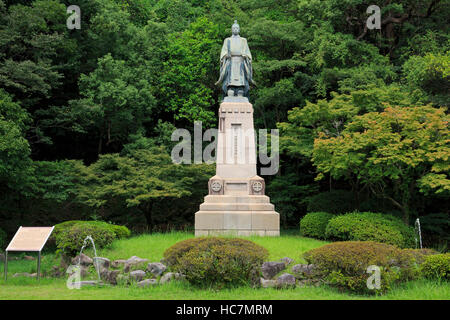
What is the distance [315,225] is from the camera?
45.0 ft

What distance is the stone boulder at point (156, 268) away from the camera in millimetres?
8359

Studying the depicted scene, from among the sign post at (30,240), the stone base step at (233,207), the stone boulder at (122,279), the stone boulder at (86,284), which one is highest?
the stone base step at (233,207)

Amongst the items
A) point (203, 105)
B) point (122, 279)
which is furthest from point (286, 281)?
point (203, 105)

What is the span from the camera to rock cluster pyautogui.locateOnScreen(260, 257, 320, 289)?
754cm

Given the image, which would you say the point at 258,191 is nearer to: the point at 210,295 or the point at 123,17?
the point at 210,295

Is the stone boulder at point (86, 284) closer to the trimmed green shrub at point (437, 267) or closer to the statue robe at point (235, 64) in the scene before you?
the trimmed green shrub at point (437, 267)

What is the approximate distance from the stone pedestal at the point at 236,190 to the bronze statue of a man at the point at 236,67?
0.53 meters

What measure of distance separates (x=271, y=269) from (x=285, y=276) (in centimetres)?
38

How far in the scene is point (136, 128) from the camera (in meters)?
20.9

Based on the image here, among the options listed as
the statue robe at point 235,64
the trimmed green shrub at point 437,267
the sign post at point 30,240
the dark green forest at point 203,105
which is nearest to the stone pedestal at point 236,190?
the statue robe at point 235,64

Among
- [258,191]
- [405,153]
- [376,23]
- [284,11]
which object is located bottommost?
[258,191]

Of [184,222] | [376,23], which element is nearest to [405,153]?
[376,23]

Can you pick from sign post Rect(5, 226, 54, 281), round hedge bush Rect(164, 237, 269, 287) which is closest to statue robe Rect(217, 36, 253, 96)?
round hedge bush Rect(164, 237, 269, 287)

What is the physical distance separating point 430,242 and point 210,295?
436 inches
